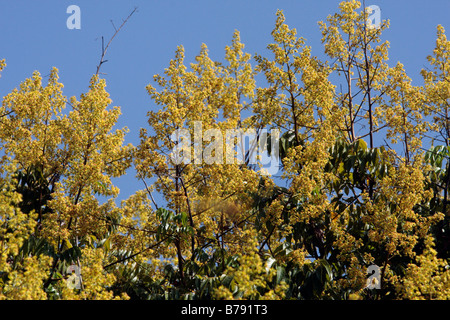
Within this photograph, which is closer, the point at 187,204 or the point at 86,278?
the point at 86,278

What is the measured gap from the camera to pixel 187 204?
645 centimetres

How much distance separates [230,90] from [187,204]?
5.37ft

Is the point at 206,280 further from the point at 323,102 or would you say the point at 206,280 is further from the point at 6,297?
the point at 323,102

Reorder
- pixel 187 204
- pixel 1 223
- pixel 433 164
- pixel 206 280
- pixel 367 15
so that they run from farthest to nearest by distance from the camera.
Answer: pixel 367 15 < pixel 433 164 < pixel 187 204 < pixel 206 280 < pixel 1 223

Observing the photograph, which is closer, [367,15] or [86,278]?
[86,278]

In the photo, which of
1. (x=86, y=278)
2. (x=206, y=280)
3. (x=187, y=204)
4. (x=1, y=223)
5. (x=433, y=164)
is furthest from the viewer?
(x=433, y=164)

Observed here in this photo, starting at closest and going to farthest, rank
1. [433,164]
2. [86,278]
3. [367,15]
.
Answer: [86,278], [433,164], [367,15]

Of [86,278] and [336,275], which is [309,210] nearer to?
[336,275]

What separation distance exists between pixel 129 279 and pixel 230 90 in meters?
2.24
